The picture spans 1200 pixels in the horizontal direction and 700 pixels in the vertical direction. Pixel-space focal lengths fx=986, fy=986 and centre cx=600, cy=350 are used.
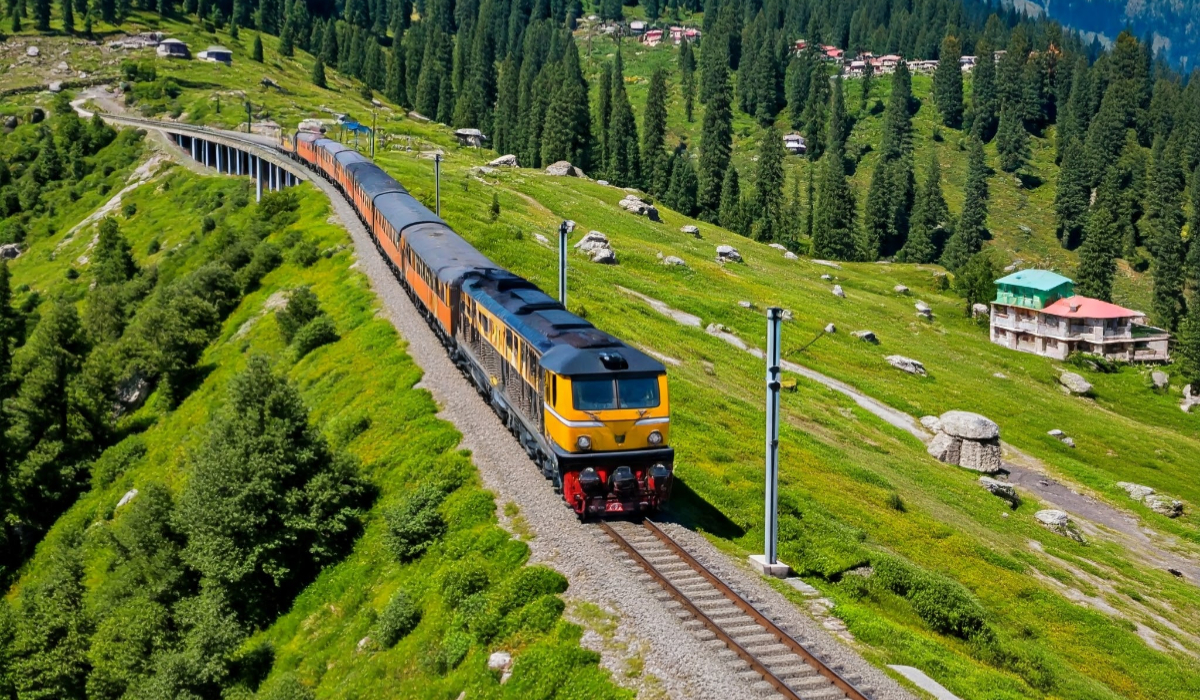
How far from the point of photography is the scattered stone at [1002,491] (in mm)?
53281

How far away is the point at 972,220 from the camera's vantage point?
172 meters

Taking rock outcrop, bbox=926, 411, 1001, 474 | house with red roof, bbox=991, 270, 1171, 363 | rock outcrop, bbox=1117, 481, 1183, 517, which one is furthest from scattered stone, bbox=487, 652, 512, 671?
house with red roof, bbox=991, 270, 1171, 363

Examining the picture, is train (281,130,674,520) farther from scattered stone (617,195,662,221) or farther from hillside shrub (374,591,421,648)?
scattered stone (617,195,662,221)

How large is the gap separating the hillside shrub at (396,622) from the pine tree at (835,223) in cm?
13086

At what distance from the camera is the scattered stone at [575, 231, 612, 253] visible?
269 ft

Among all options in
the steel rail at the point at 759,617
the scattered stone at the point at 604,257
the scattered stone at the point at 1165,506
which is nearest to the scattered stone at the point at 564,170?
the scattered stone at the point at 604,257

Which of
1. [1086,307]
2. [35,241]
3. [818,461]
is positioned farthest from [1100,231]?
[35,241]

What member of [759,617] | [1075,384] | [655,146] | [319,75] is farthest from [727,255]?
[319,75]

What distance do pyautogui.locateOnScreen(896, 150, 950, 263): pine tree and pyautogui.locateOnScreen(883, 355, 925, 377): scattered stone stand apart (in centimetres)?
9020

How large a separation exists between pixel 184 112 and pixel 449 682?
16130cm

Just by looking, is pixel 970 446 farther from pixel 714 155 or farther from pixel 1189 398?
pixel 714 155

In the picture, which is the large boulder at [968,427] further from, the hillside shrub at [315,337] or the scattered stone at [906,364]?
the hillside shrub at [315,337]

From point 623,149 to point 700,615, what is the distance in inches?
5511

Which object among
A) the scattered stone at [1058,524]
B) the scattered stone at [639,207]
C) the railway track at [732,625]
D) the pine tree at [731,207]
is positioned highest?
the railway track at [732,625]
